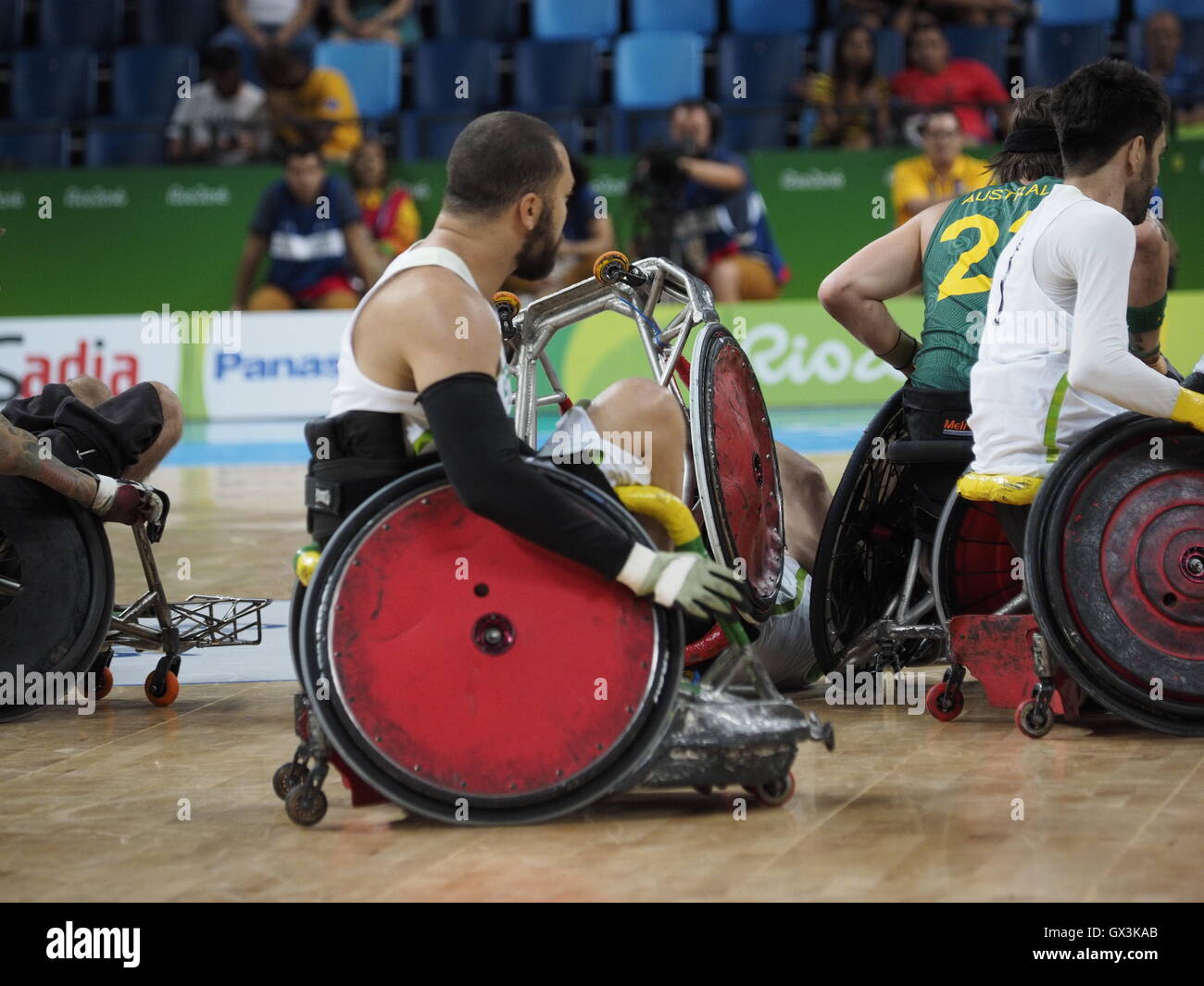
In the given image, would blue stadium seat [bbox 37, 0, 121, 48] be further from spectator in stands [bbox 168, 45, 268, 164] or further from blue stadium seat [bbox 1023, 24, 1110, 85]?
blue stadium seat [bbox 1023, 24, 1110, 85]

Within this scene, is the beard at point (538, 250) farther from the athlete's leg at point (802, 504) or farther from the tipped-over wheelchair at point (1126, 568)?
the athlete's leg at point (802, 504)

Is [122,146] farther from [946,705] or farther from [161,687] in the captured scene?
[946,705]

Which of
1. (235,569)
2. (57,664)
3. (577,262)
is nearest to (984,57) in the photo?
(577,262)

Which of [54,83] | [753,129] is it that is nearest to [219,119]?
[54,83]

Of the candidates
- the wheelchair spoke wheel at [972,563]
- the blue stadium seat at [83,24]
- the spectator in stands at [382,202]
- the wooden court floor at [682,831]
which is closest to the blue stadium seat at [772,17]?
the spectator in stands at [382,202]

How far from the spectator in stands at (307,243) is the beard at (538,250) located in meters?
9.98

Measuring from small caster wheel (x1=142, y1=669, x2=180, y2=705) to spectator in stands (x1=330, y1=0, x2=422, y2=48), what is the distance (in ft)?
35.9

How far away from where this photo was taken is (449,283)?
3.40 meters

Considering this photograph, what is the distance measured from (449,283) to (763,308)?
10.1 metres

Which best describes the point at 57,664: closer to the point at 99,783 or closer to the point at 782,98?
the point at 99,783

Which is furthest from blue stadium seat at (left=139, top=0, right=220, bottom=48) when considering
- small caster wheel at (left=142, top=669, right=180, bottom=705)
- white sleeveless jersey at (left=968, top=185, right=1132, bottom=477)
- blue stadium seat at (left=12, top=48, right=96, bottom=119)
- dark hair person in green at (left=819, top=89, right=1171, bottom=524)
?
white sleeveless jersey at (left=968, top=185, right=1132, bottom=477)

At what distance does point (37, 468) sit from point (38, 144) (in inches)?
423

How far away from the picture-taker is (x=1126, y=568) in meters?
3.96

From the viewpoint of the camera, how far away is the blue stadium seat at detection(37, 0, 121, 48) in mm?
15266
